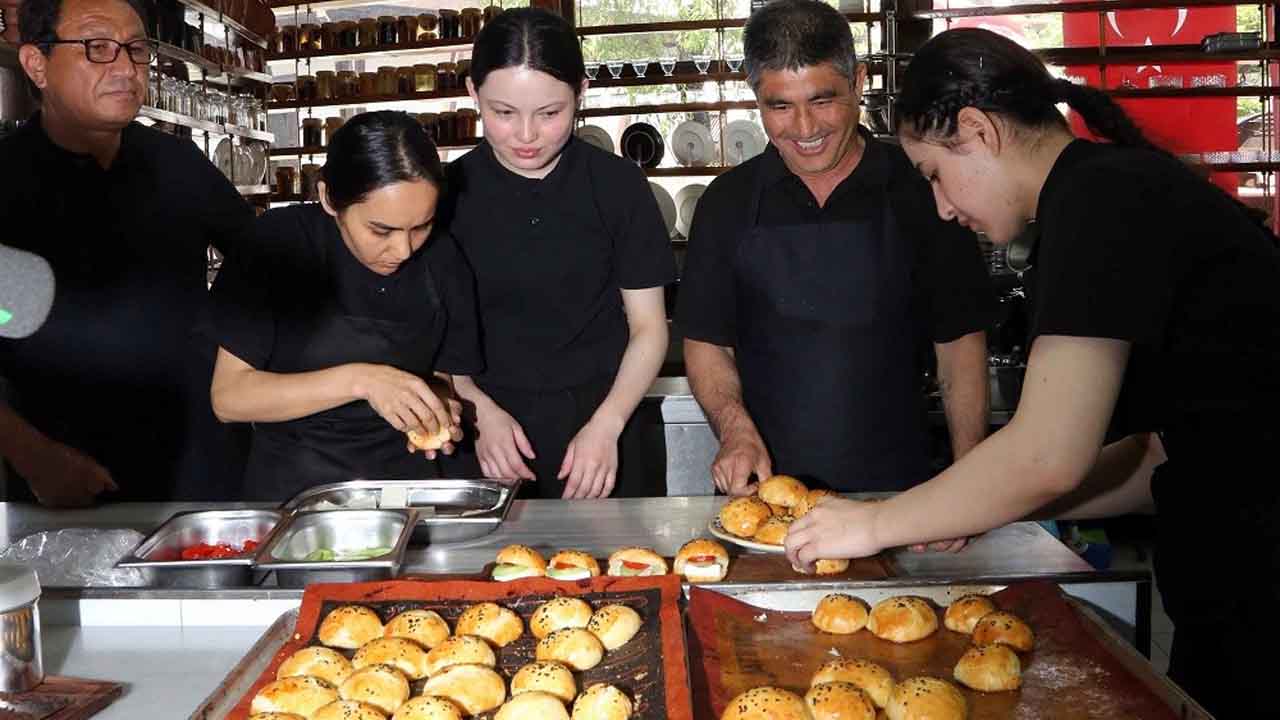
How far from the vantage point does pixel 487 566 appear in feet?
6.31

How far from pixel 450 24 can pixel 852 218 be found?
4.66m

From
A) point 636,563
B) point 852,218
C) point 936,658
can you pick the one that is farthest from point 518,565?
point 852,218

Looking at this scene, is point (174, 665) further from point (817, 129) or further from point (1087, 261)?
point (817, 129)

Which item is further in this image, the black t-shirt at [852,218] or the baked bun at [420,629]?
the black t-shirt at [852,218]

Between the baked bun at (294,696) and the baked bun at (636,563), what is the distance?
54 centimetres

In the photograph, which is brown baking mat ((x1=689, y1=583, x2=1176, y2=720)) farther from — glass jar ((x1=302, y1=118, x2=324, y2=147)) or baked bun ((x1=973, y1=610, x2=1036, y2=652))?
glass jar ((x1=302, y1=118, x2=324, y2=147))

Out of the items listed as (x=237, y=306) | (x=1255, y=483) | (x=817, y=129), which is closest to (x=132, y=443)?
(x=237, y=306)

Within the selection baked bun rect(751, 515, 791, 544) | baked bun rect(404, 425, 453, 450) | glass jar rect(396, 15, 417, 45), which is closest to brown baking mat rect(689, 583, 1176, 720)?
baked bun rect(751, 515, 791, 544)

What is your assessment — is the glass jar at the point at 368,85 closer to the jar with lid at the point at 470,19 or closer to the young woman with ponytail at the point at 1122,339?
the jar with lid at the point at 470,19

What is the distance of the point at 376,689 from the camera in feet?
4.97

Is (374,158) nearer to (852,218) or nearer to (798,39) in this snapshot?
(798,39)

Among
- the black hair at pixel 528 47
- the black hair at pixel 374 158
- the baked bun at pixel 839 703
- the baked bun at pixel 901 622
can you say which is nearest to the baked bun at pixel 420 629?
the baked bun at pixel 839 703

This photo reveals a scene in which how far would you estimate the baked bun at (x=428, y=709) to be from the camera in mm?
1440

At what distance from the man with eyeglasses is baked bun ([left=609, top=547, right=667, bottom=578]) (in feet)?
4.95
